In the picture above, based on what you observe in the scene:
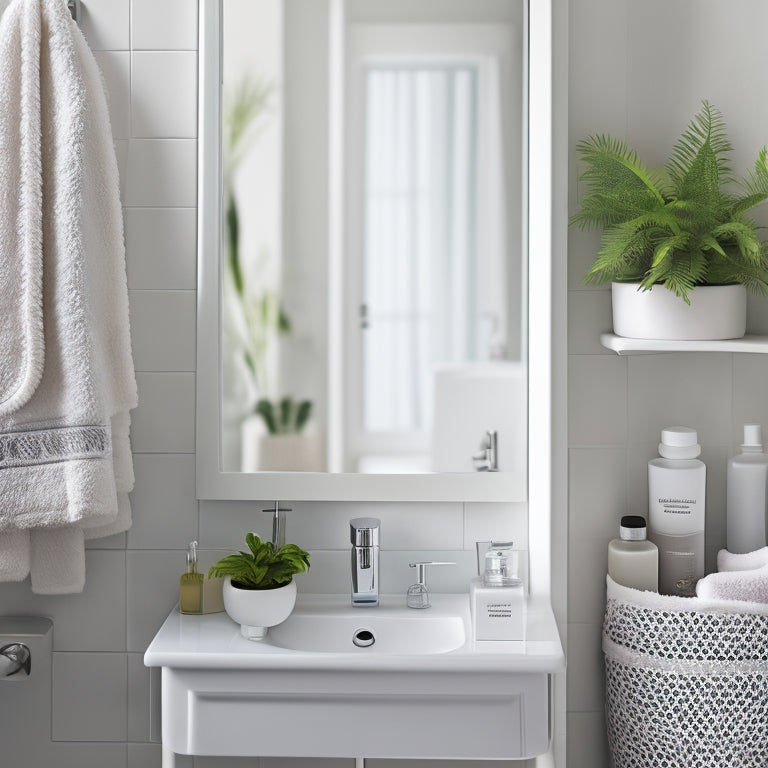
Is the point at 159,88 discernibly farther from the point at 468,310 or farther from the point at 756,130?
the point at 756,130

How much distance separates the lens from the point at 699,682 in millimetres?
1312

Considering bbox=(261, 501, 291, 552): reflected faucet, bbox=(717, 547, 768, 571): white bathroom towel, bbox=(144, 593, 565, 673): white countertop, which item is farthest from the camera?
bbox=(261, 501, 291, 552): reflected faucet

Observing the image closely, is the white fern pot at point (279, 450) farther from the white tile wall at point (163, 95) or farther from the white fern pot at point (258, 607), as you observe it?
the white tile wall at point (163, 95)

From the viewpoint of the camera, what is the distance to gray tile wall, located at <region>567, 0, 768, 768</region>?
1.44 meters

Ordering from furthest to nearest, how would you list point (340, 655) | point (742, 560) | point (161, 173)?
point (161, 173) → point (742, 560) → point (340, 655)

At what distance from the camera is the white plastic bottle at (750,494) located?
140cm

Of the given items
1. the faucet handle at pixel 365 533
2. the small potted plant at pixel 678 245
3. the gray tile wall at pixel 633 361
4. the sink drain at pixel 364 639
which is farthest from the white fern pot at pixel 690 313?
the sink drain at pixel 364 639

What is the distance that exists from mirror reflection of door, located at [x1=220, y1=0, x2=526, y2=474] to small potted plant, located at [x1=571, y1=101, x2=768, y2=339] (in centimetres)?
17

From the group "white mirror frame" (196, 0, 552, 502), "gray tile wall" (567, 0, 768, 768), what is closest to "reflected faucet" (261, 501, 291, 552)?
"white mirror frame" (196, 0, 552, 502)

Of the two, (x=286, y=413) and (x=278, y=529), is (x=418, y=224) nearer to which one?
(x=286, y=413)

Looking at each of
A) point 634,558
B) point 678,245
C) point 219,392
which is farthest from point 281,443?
point 678,245

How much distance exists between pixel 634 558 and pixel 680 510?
0.10 m

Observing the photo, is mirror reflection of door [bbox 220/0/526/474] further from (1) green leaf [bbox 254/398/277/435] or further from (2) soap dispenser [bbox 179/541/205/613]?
(2) soap dispenser [bbox 179/541/205/613]

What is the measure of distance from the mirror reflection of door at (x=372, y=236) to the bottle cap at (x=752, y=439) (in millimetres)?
338
